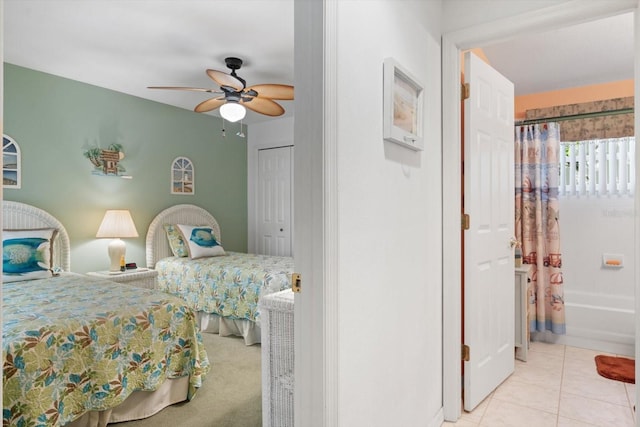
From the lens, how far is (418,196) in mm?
1979

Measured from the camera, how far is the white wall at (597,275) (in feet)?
11.3

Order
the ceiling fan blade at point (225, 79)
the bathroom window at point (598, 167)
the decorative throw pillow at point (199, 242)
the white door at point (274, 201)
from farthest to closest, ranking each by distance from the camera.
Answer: the white door at point (274, 201), the decorative throw pillow at point (199, 242), the bathroom window at point (598, 167), the ceiling fan blade at point (225, 79)

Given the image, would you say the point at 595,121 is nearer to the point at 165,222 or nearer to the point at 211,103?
the point at 211,103

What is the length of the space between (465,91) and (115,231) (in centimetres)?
345

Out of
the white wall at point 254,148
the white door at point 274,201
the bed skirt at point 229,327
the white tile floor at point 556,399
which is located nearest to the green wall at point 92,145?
the white wall at point 254,148

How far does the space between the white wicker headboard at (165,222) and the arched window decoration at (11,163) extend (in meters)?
1.35

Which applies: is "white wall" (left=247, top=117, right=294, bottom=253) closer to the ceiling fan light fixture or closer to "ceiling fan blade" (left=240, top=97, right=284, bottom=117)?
"ceiling fan blade" (left=240, top=97, right=284, bottom=117)

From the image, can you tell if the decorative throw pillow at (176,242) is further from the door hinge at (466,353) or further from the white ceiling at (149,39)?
the door hinge at (466,353)

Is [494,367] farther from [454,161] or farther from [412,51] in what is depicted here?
[412,51]

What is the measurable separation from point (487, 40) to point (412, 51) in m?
0.63

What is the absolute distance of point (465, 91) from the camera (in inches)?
93.3

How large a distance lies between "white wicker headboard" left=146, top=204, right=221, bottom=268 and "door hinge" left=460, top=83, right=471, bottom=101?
3.59 metres

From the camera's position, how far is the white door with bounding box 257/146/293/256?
18.2 ft

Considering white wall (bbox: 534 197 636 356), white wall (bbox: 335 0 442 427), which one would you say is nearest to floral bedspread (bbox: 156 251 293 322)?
white wall (bbox: 335 0 442 427)
